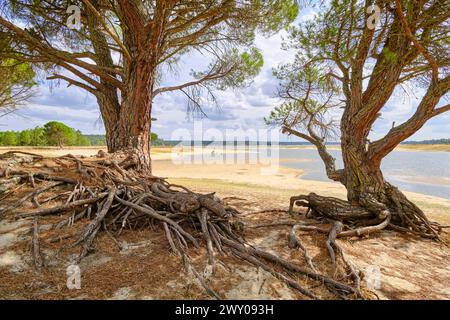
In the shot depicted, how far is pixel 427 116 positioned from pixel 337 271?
3.14 m

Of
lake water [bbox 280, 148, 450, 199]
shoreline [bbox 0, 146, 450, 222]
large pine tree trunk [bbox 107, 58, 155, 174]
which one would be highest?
large pine tree trunk [bbox 107, 58, 155, 174]

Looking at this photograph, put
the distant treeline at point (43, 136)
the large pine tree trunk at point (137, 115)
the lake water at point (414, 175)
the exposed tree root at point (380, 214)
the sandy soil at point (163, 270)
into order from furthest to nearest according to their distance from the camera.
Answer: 1. the distant treeline at point (43, 136)
2. the lake water at point (414, 175)
3. the large pine tree trunk at point (137, 115)
4. the exposed tree root at point (380, 214)
5. the sandy soil at point (163, 270)

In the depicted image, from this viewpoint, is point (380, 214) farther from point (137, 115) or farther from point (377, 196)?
point (137, 115)

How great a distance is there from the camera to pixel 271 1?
535 cm

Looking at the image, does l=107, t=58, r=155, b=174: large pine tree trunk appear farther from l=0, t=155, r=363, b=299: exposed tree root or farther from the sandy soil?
the sandy soil

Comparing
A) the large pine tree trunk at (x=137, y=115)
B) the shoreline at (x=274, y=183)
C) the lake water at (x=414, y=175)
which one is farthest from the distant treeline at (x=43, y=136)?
the large pine tree trunk at (x=137, y=115)

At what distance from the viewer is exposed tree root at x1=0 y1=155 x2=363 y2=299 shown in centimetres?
239

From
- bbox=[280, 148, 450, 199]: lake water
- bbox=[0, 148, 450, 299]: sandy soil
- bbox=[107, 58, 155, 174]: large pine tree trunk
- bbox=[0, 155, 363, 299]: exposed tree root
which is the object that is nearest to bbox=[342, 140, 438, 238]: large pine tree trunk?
bbox=[0, 148, 450, 299]: sandy soil

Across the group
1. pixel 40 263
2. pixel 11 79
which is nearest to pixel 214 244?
pixel 40 263

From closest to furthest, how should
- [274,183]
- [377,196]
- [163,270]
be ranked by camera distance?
[163,270] → [377,196] → [274,183]

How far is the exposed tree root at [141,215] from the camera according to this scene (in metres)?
2.39

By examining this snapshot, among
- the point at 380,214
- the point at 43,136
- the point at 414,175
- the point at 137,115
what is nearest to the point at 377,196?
the point at 380,214

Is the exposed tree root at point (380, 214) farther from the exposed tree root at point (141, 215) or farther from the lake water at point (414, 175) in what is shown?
the lake water at point (414, 175)

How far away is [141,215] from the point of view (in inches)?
126
